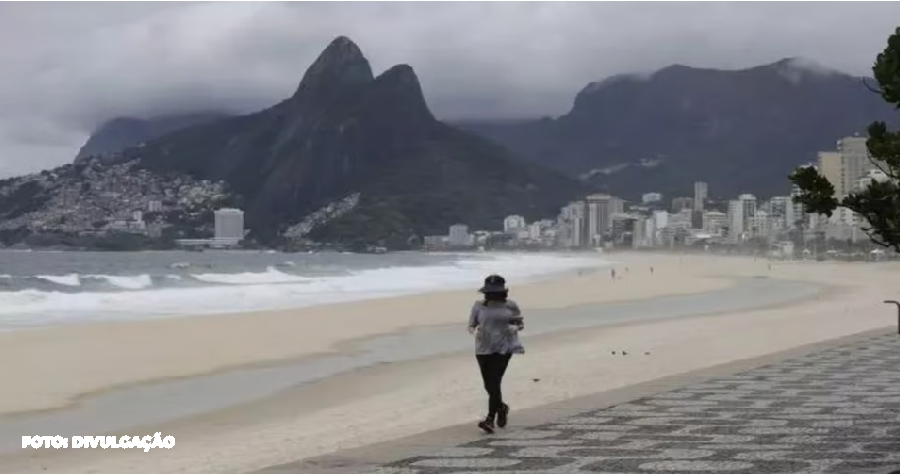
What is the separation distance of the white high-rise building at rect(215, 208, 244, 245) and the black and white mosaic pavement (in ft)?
473

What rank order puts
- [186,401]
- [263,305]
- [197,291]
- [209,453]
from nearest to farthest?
[209,453], [186,401], [263,305], [197,291]

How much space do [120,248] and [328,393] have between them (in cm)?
13019

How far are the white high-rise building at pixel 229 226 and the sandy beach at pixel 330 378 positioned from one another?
123 m

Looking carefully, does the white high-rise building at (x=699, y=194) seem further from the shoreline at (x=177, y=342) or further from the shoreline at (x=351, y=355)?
the shoreline at (x=177, y=342)

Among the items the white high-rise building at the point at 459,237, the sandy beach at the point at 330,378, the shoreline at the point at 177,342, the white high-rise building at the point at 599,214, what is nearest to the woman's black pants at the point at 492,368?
the sandy beach at the point at 330,378

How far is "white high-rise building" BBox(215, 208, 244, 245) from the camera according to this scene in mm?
152250

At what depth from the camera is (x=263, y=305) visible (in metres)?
33.3

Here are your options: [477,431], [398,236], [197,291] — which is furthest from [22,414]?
[398,236]

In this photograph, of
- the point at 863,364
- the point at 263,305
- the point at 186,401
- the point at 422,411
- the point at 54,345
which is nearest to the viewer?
the point at 422,411

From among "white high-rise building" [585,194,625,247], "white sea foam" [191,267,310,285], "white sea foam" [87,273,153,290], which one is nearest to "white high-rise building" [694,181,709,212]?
"white high-rise building" [585,194,625,247]

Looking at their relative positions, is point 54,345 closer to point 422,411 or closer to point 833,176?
point 422,411

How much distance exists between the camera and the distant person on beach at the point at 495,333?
29.1 ft

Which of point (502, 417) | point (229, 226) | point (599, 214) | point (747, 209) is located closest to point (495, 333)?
point (502, 417)

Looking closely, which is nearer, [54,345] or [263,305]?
[54,345]
